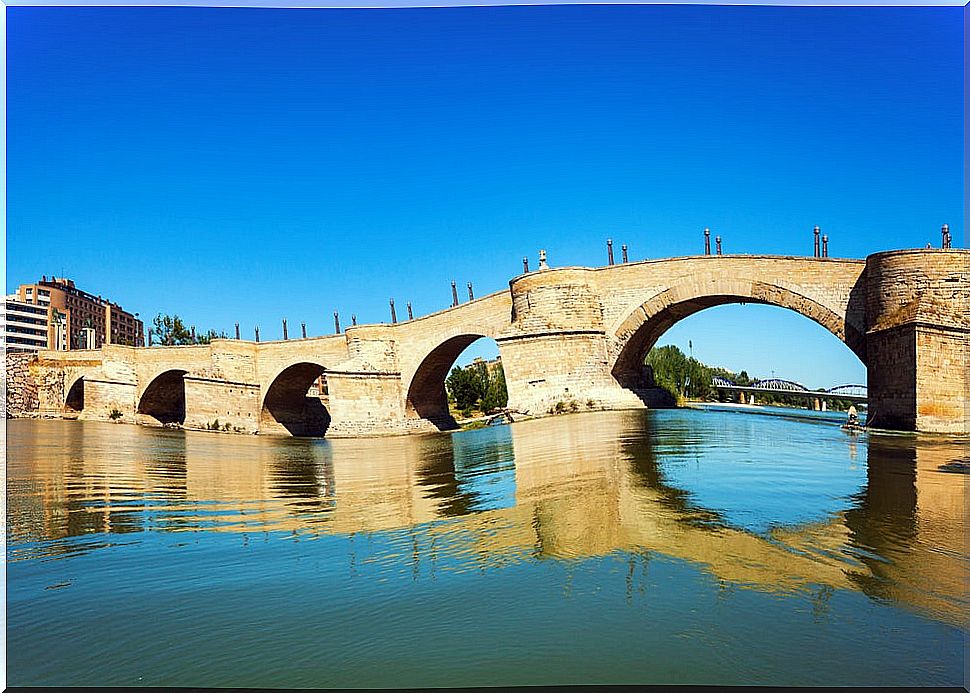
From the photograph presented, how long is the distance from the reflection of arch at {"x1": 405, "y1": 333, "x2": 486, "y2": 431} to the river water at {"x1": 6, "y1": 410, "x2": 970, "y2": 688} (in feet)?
50.5

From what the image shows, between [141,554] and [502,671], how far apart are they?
2912 millimetres

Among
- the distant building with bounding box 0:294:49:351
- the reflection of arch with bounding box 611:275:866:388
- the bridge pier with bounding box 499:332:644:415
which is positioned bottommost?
the bridge pier with bounding box 499:332:644:415

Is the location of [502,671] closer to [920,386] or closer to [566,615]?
[566,615]

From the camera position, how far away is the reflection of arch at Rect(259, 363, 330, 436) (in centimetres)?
2838

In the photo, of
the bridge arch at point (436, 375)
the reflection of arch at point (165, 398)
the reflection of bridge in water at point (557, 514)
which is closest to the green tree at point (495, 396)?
the bridge arch at point (436, 375)

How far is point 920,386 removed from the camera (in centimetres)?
1115

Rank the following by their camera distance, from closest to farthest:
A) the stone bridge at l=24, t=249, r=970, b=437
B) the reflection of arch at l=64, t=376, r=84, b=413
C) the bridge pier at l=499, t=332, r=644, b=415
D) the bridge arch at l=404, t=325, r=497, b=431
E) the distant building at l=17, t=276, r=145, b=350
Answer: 1. the stone bridge at l=24, t=249, r=970, b=437
2. the bridge pier at l=499, t=332, r=644, b=415
3. the bridge arch at l=404, t=325, r=497, b=431
4. the distant building at l=17, t=276, r=145, b=350
5. the reflection of arch at l=64, t=376, r=84, b=413

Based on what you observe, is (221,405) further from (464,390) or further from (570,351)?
(570,351)

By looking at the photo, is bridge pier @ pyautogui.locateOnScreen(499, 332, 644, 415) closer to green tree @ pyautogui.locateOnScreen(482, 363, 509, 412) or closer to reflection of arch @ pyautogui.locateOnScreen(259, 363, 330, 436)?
reflection of arch @ pyautogui.locateOnScreen(259, 363, 330, 436)

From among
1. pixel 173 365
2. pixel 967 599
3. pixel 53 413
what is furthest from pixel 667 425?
pixel 53 413

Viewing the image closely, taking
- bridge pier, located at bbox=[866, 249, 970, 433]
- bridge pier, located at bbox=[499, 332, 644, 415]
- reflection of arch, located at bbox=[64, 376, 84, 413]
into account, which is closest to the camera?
bridge pier, located at bbox=[866, 249, 970, 433]

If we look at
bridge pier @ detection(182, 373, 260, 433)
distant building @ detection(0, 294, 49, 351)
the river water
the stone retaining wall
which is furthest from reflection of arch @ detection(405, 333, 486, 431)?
the stone retaining wall

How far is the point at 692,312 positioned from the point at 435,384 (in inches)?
434

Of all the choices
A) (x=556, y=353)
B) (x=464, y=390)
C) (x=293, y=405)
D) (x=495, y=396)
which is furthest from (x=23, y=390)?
(x=556, y=353)
